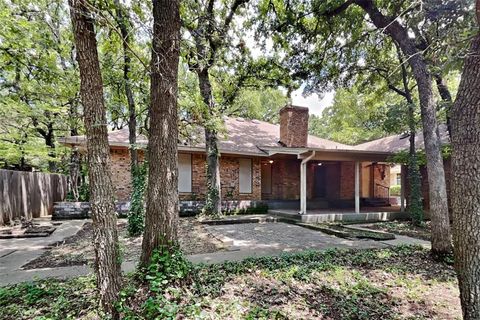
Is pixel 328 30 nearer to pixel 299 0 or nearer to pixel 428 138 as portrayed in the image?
pixel 299 0

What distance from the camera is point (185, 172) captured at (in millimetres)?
12281

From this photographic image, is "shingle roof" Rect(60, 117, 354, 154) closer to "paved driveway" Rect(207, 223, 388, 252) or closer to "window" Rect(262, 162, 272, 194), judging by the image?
"window" Rect(262, 162, 272, 194)

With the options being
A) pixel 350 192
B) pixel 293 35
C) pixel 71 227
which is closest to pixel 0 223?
pixel 71 227

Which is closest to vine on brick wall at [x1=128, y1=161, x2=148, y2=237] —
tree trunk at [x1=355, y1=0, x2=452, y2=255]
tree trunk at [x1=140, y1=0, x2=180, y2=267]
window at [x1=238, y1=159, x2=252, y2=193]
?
tree trunk at [x1=140, y1=0, x2=180, y2=267]

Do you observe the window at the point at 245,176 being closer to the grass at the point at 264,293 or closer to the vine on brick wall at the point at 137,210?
the vine on brick wall at the point at 137,210

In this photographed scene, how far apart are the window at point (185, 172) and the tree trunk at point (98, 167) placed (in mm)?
9356

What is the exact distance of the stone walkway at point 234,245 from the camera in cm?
443

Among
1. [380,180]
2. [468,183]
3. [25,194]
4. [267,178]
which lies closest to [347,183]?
[380,180]

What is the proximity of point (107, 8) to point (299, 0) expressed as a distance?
663 cm

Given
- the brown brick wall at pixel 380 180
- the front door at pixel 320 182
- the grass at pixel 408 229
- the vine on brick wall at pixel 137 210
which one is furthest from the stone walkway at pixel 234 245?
the brown brick wall at pixel 380 180

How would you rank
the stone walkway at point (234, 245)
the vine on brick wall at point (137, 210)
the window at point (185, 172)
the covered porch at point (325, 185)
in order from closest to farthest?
the stone walkway at point (234, 245) < the vine on brick wall at point (137, 210) < the window at point (185, 172) < the covered porch at point (325, 185)

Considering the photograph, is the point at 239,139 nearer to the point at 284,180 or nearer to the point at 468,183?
the point at 284,180

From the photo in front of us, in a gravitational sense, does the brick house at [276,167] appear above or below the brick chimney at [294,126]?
below

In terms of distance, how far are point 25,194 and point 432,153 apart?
13.3 metres
